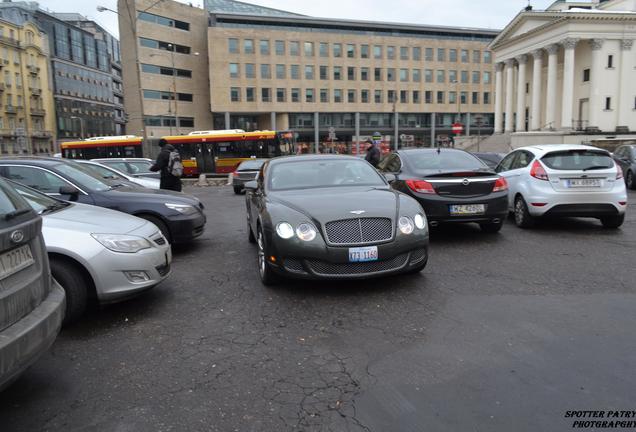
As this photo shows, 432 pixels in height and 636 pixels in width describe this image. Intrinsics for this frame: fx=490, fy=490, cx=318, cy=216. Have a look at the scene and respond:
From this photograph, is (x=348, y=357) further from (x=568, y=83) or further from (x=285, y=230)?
(x=568, y=83)

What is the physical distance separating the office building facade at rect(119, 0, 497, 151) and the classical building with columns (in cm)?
1778

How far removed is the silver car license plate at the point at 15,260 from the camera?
2713 mm

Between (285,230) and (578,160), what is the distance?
6008mm

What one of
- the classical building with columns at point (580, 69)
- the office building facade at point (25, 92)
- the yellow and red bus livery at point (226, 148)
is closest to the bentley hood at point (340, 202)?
the yellow and red bus livery at point (226, 148)

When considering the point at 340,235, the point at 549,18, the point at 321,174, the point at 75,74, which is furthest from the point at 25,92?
the point at 340,235

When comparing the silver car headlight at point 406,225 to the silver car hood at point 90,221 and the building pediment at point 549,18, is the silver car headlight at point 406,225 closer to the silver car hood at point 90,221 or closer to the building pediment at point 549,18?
the silver car hood at point 90,221

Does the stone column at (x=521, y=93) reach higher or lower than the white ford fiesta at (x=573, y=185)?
higher

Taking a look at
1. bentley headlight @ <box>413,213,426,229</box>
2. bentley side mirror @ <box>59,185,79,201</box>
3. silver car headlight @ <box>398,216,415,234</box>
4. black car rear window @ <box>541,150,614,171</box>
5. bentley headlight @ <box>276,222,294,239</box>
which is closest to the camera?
bentley headlight @ <box>276,222,294,239</box>

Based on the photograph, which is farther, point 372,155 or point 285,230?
point 372,155

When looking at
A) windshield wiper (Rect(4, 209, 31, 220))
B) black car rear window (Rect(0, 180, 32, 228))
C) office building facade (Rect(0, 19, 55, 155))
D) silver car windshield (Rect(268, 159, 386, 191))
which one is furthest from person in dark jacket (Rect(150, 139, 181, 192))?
office building facade (Rect(0, 19, 55, 155))

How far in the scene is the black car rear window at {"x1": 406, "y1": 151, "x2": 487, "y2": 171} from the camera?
8.28 m

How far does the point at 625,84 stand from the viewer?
167 ft

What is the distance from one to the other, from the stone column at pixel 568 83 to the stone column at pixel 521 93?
23.2 feet

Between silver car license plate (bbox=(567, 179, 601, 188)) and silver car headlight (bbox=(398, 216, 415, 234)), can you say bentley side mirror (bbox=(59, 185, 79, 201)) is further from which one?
silver car license plate (bbox=(567, 179, 601, 188))
